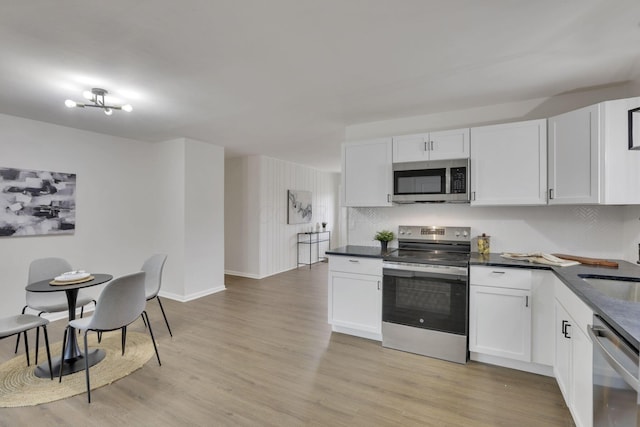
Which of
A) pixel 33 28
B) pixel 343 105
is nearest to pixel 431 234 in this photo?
pixel 343 105

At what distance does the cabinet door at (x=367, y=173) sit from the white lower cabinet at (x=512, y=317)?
1265mm

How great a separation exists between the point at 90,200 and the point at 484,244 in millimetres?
5114

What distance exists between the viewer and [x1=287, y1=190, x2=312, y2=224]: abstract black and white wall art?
22.6ft

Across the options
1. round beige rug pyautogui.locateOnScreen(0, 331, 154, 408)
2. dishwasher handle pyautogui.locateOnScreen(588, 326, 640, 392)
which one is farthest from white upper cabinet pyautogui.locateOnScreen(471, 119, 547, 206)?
round beige rug pyautogui.locateOnScreen(0, 331, 154, 408)

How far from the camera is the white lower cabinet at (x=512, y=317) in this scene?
2439 mm

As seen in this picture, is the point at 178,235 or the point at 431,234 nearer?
the point at 431,234

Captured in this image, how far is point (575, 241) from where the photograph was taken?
283 centimetres

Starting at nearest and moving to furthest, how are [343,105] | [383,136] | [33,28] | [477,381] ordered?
[33,28] → [477,381] → [343,105] → [383,136]

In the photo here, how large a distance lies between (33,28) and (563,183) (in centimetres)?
402

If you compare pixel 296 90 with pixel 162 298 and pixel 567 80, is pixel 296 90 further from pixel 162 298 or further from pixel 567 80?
pixel 162 298

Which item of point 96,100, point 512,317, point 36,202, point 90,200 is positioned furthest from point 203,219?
point 512,317

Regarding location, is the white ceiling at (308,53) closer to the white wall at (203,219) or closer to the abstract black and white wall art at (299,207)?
the white wall at (203,219)

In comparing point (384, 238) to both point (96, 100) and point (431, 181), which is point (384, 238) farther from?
point (96, 100)

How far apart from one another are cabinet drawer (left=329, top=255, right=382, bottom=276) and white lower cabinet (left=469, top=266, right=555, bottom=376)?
2.89 ft
